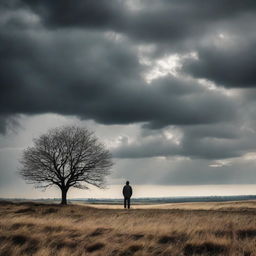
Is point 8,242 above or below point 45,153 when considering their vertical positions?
below

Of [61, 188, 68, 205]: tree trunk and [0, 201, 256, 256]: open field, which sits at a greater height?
[61, 188, 68, 205]: tree trunk

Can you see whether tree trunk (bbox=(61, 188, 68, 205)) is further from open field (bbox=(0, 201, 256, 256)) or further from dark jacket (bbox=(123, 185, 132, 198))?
open field (bbox=(0, 201, 256, 256))

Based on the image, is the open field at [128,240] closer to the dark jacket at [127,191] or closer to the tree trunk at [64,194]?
the dark jacket at [127,191]

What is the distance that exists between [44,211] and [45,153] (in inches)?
797

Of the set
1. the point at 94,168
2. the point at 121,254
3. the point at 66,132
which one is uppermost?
the point at 66,132

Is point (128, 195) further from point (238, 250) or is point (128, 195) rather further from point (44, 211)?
point (238, 250)

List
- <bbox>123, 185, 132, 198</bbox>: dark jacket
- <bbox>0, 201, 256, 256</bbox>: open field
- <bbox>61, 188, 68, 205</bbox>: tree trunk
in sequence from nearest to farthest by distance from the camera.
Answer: <bbox>0, 201, 256, 256</bbox>: open field → <bbox>123, 185, 132, 198</bbox>: dark jacket → <bbox>61, 188, 68, 205</bbox>: tree trunk

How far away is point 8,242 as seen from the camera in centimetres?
1414

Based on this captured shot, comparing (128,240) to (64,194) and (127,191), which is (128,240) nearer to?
(127,191)

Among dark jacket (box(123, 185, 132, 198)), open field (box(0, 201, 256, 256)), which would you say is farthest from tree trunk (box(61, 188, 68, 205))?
open field (box(0, 201, 256, 256))

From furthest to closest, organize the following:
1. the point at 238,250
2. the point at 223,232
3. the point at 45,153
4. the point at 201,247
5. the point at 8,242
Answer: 1. the point at 45,153
2. the point at 223,232
3. the point at 8,242
4. the point at 201,247
5. the point at 238,250

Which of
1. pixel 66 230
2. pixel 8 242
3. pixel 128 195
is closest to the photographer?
pixel 8 242

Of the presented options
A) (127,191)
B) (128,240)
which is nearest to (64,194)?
(127,191)

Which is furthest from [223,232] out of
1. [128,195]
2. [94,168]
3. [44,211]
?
[94,168]
